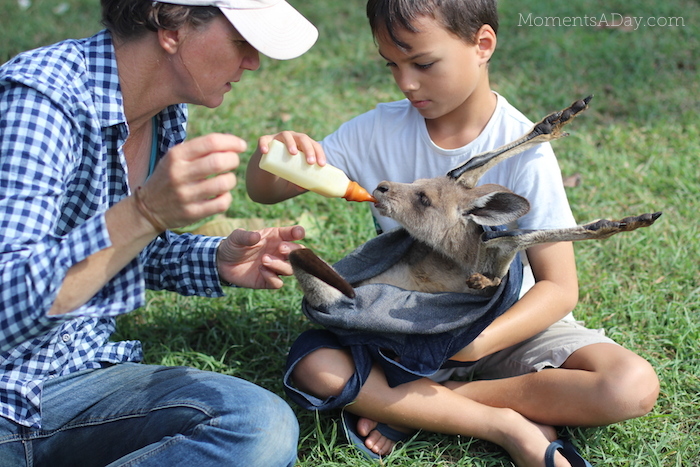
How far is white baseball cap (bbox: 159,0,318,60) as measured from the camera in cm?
221

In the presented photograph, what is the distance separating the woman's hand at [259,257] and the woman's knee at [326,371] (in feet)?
1.16

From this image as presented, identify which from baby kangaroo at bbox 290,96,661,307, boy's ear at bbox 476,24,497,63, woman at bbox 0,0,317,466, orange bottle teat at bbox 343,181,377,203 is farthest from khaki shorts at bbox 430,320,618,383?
boy's ear at bbox 476,24,497,63

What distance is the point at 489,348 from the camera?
8.74 feet

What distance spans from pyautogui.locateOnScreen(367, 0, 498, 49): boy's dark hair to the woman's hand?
3.01 ft

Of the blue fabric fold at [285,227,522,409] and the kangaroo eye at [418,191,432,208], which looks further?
the kangaroo eye at [418,191,432,208]

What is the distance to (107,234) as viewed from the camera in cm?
186

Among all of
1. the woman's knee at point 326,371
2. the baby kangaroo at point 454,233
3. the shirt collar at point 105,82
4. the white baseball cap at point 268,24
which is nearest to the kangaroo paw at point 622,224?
the baby kangaroo at point 454,233

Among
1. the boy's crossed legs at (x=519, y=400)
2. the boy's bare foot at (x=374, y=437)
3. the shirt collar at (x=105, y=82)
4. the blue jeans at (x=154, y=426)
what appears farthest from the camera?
the boy's bare foot at (x=374, y=437)

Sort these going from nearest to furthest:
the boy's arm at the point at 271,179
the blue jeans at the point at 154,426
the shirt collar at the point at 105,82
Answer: the blue jeans at the point at 154,426 < the shirt collar at the point at 105,82 < the boy's arm at the point at 271,179

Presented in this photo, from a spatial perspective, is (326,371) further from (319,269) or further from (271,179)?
(271,179)

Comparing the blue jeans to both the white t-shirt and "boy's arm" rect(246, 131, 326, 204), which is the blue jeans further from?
the white t-shirt

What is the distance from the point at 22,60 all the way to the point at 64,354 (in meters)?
1.05

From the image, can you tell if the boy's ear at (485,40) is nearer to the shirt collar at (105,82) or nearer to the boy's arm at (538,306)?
the boy's arm at (538,306)

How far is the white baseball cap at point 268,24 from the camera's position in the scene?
2.21m
